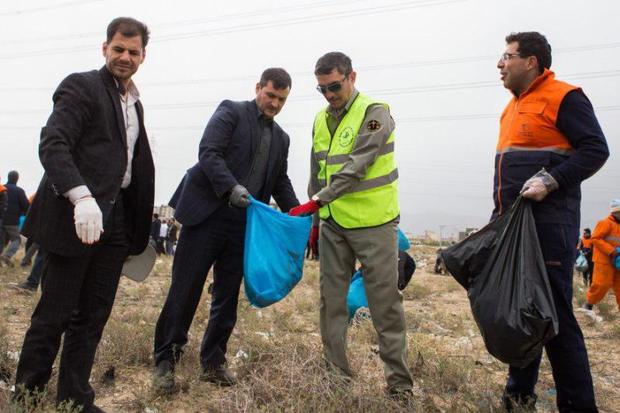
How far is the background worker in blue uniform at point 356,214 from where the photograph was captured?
308cm

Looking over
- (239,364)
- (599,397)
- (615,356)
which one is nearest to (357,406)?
(239,364)

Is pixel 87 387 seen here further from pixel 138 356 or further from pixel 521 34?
pixel 521 34

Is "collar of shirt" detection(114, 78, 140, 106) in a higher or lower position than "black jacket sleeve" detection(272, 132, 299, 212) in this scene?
higher

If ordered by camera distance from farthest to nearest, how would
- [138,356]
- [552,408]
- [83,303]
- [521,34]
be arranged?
[138,356] < [552,408] < [521,34] < [83,303]

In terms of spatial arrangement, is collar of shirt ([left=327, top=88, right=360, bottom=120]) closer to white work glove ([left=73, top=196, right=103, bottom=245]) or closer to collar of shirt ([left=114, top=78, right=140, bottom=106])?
collar of shirt ([left=114, top=78, right=140, bottom=106])

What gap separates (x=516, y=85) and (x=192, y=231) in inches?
82.1

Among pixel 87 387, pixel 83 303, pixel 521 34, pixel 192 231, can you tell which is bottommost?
pixel 87 387

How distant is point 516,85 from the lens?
2.93 m

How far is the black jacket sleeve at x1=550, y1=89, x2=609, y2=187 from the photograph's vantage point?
2639 millimetres

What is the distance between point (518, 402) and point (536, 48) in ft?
6.17

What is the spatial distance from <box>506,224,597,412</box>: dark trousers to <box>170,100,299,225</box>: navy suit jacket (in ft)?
5.71

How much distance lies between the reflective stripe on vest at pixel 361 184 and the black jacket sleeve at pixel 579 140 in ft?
3.04

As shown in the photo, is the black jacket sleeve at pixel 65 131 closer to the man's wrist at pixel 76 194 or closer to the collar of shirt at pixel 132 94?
the man's wrist at pixel 76 194

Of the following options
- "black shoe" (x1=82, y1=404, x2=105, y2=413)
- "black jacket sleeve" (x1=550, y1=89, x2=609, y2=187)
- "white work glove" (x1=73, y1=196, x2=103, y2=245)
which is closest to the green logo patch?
"black jacket sleeve" (x1=550, y1=89, x2=609, y2=187)
